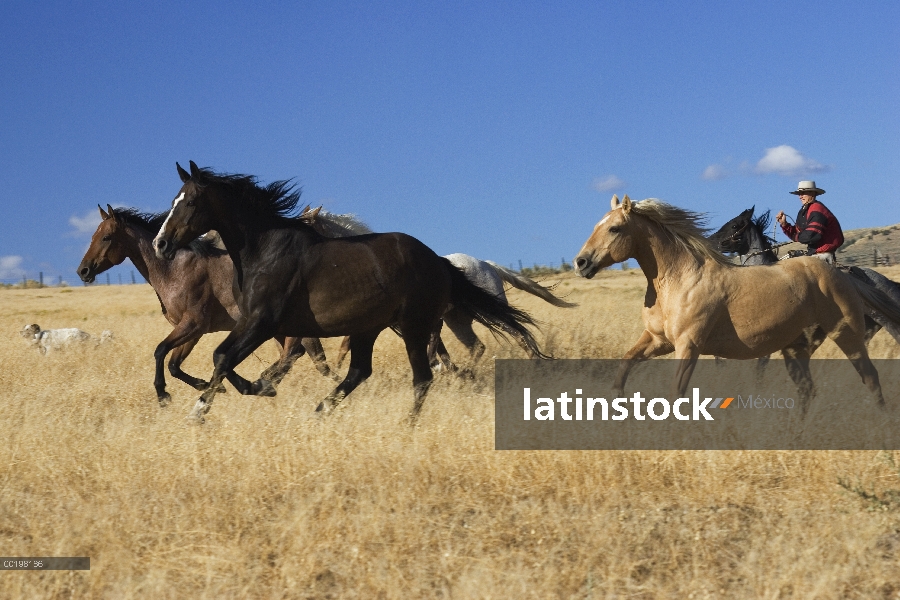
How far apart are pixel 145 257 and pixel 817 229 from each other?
653 cm

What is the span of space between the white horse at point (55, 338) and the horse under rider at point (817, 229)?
1011 centimetres

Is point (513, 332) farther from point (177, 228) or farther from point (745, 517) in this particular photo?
point (745, 517)

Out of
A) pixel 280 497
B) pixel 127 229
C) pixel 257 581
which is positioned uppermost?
pixel 127 229

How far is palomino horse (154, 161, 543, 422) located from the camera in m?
7.02

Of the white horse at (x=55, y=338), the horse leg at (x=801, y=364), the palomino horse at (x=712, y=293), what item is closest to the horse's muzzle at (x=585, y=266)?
the palomino horse at (x=712, y=293)

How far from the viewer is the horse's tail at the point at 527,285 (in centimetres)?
1067

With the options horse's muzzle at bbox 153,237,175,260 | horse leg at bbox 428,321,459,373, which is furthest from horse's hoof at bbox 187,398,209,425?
horse leg at bbox 428,321,459,373

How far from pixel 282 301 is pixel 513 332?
224cm

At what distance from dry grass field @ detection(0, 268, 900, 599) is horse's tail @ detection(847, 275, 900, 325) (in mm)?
2623

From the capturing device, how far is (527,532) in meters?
4.30

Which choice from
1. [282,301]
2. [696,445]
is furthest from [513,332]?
[696,445]

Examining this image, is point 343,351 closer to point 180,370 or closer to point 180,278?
point 180,278

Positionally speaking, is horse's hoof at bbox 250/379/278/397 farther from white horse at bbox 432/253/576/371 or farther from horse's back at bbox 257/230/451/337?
white horse at bbox 432/253/576/371

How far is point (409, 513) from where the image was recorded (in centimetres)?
457
